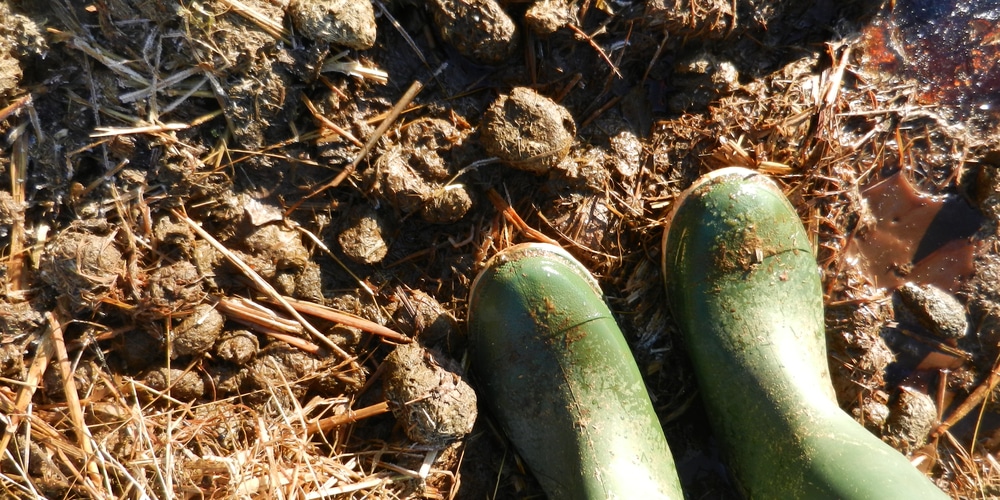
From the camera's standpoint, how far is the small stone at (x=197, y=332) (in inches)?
62.7

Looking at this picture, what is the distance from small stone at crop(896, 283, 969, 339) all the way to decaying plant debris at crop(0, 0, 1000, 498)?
0.02 m

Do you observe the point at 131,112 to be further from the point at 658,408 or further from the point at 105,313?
the point at 658,408

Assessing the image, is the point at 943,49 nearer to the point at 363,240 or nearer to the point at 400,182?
the point at 400,182

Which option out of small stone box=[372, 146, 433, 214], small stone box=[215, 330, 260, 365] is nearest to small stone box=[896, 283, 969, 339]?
small stone box=[372, 146, 433, 214]

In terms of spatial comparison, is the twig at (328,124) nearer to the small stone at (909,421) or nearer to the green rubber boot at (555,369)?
the green rubber boot at (555,369)

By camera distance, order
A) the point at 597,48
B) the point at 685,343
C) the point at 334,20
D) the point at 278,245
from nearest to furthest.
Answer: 1. the point at 334,20
2. the point at 278,245
3. the point at 597,48
4. the point at 685,343

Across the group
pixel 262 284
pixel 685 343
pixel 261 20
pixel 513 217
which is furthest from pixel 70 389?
pixel 685 343

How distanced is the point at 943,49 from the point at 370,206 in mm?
1868

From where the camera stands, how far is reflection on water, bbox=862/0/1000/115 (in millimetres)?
2039

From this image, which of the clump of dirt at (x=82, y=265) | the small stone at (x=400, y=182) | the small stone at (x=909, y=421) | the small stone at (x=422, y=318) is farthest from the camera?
the small stone at (x=909, y=421)

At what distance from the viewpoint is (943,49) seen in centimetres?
206

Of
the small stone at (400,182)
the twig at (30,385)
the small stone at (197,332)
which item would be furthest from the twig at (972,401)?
the twig at (30,385)

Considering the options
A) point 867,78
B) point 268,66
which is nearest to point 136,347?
point 268,66

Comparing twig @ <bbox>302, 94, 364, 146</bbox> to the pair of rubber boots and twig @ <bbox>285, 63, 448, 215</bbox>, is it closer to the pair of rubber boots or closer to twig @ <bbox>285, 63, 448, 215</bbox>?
twig @ <bbox>285, 63, 448, 215</bbox>
